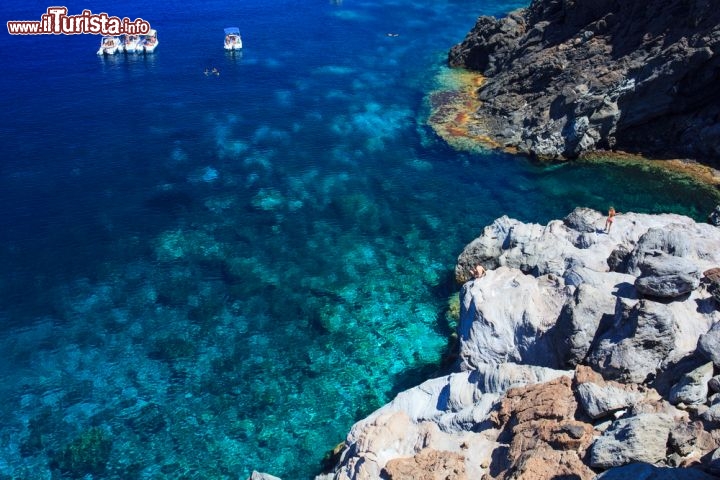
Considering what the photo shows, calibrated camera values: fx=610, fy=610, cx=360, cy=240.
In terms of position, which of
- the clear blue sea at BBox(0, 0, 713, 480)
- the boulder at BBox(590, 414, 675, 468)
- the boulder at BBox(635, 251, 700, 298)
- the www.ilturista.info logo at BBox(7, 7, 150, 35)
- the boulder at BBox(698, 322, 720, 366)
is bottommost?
the clear blue sea at BBox(0, 0, 713, 480)

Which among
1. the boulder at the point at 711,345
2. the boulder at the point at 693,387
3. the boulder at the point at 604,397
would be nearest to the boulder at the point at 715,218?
the boulder at the point at 711,345

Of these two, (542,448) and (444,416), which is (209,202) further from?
(542,448)

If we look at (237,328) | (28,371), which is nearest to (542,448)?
(237,328)

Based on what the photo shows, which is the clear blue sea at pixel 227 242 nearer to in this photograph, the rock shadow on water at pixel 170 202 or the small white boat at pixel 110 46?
the rock shadow on water at pixel 170 202

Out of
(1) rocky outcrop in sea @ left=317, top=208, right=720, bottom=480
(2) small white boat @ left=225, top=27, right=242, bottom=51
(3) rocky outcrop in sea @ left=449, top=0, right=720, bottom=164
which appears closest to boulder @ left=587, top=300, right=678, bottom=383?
(1) rocky outcrop in sea @ left=317, top=208, right=720, bottom=480

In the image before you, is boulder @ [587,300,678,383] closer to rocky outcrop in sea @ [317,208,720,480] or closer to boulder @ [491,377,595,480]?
rocky outcrop in sea @ [317,208,720,480]

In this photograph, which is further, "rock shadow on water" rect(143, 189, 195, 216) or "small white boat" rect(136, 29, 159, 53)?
"small white boat" rect(136, 29, 159, 53)

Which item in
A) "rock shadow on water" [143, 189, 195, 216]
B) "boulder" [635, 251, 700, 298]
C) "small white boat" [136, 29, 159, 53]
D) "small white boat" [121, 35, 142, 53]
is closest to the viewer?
"boulder" [635, 251, 700, 298]
